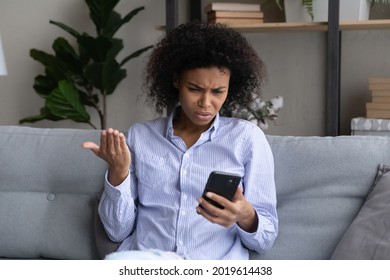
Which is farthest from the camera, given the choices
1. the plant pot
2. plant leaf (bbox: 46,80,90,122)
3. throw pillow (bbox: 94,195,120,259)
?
plant leaf (bbox: 46,80,90,122)

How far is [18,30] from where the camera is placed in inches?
161

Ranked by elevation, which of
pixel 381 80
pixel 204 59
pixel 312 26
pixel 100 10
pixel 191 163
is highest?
pixel 100 10

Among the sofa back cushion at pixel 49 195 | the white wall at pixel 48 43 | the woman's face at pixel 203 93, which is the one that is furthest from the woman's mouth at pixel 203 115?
the white wall at pixel 48 43

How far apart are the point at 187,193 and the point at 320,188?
360 mm

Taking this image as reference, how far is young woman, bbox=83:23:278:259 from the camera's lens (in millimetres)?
1690

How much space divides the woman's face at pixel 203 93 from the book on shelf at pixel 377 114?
1693 mm

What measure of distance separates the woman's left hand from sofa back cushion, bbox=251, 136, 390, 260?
24cm

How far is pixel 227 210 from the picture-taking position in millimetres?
1517

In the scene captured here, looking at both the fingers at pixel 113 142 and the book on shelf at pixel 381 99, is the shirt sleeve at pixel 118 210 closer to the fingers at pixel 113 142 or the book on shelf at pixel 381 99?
the fingers at pixel 113 142

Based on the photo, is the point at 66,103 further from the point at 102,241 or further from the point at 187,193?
the point at 187,193

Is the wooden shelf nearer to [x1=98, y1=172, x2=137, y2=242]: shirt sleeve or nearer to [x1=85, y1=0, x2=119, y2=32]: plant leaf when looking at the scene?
[x1=85, y1=0, x2=119, y2=32]: plant leaf

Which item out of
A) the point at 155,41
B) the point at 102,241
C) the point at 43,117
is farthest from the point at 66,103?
the point at 102,241

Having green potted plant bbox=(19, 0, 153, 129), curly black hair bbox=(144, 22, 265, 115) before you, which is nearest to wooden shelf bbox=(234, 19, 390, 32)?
green potted plant bbox=(19, 0, 153, 129)

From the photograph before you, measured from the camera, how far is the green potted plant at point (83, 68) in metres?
3.64
